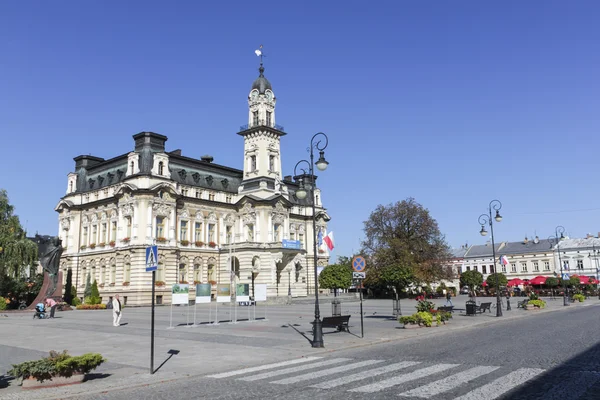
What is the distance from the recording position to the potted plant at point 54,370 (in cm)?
1033

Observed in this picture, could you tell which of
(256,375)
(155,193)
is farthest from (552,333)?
(155,193)

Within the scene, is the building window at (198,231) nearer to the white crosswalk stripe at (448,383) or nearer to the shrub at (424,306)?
the shrub at (424,306)

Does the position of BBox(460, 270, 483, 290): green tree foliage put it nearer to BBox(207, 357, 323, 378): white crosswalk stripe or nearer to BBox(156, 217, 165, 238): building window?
BBox(156, 217, 165, 238): building window

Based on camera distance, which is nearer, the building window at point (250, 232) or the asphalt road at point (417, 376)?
the asphalt road at point (417, 376)

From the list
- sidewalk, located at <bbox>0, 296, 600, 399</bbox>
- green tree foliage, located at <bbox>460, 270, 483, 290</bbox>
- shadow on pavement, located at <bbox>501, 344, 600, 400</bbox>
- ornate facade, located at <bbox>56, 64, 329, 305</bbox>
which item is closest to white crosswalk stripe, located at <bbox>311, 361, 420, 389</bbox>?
shadow on pavement, located at <bbox>501, 344, 600, 400</bbox>

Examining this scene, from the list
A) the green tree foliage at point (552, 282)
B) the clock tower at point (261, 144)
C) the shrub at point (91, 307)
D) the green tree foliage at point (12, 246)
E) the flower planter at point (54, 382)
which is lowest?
the shrub at point (91, 307)

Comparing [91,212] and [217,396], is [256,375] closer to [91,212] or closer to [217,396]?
[217,396]

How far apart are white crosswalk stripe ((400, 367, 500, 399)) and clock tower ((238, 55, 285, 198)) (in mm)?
52148

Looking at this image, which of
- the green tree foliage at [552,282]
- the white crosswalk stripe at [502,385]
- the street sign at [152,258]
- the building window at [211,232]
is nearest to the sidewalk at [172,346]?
the street sign at [152,258]

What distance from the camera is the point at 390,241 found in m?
60.3

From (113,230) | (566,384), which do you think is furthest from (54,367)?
(113,230)

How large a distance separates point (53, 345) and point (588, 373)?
58.8ft

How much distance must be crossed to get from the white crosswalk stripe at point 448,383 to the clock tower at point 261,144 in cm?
5215

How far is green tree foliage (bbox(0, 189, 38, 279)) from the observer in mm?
45031
